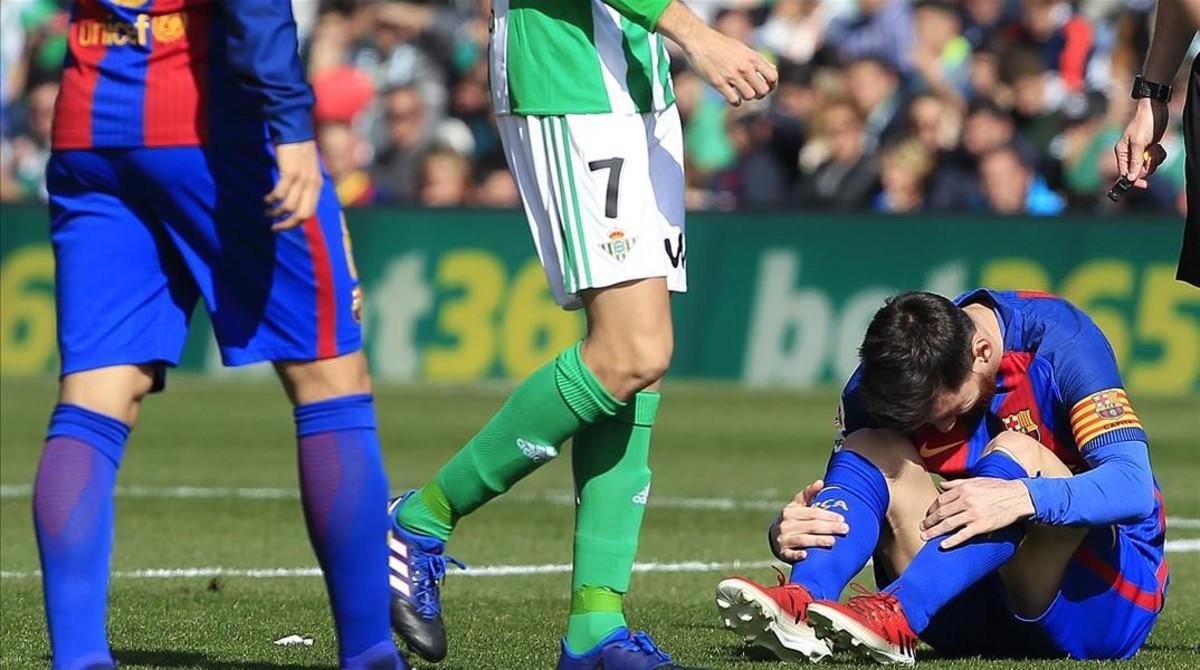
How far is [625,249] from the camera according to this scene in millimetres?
5102

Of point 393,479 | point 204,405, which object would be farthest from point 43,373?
point 393,479

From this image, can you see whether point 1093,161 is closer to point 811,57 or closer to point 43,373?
point 811,57

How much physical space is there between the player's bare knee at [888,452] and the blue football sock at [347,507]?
124cm

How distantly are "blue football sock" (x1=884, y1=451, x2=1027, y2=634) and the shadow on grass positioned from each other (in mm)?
1341

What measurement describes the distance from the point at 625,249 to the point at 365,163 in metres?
14.7

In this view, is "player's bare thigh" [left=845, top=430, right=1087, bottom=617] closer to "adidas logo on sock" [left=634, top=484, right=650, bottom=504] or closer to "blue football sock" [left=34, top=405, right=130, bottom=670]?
"adidas logo on sock" [left=634, top=484, right=650, bottom=504]

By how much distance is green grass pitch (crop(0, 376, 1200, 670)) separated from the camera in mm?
5828

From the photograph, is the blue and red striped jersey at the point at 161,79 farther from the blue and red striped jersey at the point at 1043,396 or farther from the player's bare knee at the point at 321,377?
the blue and red striped jersey at the point at 1043,396

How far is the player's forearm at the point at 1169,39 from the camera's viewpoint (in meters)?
5.93

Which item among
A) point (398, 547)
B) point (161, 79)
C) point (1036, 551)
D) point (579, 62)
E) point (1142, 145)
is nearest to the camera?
point (161, 79)

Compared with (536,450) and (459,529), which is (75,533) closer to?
(536,450)

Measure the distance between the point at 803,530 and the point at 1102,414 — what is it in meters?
0.74

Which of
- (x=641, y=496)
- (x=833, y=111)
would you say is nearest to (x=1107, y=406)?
(x=641, y=496)

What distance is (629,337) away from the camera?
5117 millimetres
